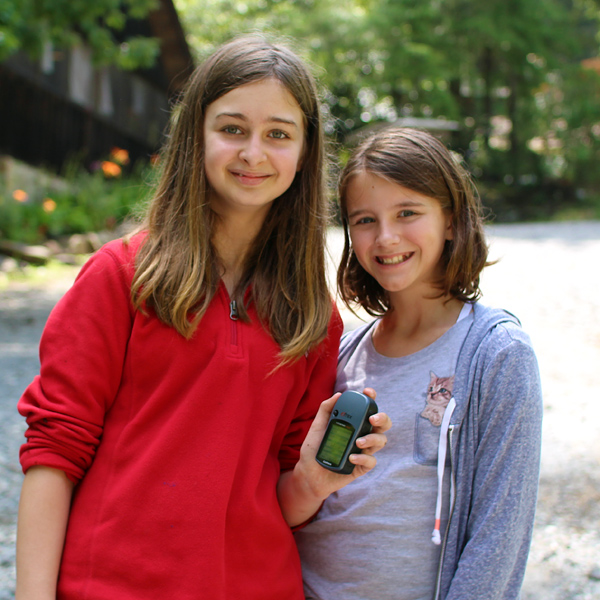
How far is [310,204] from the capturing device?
1.89 meters

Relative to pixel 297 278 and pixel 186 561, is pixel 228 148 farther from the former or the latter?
pixel 186 561

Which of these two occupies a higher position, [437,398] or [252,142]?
[252,142]

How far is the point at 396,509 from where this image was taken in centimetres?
166

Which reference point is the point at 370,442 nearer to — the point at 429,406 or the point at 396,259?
the point at 429,406

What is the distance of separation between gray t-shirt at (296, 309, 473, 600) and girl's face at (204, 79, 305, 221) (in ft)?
2.09

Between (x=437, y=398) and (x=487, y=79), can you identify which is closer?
(x=437, y=398)

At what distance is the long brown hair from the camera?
62.7 inches

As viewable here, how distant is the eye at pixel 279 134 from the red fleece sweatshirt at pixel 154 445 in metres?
0.48

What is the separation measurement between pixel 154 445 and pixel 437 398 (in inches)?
28.5

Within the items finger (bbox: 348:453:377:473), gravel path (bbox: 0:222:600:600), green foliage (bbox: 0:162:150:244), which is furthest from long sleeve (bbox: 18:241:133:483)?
green foliage (bbox: 0:162:150:244)

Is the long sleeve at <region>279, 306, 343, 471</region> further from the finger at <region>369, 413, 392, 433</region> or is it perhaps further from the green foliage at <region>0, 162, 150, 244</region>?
the green foliage at <region>0, 162, 150, 244</region>

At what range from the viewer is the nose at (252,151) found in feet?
5.40

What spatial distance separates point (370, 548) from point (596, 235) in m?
12.6

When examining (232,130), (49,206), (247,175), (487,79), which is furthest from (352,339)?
(487,79)
